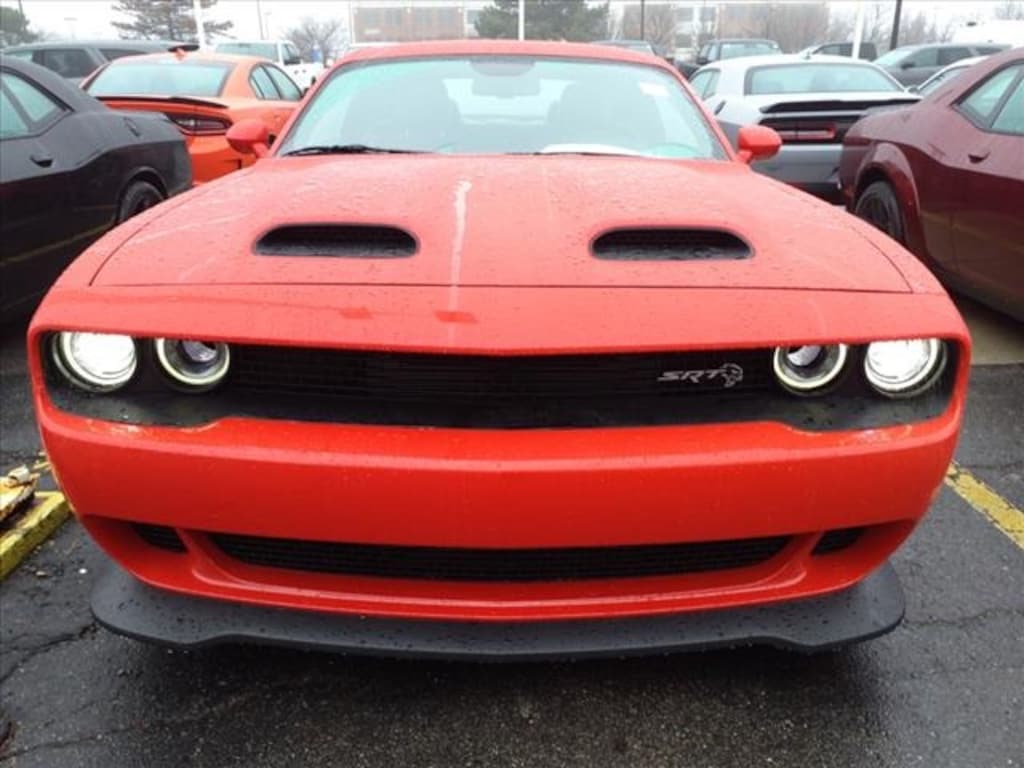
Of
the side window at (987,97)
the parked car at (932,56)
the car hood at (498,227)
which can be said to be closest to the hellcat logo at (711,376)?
the car hood at (498,227)

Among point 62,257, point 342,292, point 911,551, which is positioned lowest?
point 911,551

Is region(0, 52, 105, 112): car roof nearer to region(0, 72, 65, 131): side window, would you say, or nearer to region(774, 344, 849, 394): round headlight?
region(0, 72, 65, 131): side window

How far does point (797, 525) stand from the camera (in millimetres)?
1676

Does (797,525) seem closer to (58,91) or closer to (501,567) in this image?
(501,567)

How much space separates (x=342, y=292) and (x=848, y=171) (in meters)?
5.13

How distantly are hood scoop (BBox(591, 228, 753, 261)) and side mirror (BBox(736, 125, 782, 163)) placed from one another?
1.52m

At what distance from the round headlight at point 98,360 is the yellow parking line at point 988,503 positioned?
2.30 metres

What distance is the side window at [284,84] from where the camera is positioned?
8648 millimetres

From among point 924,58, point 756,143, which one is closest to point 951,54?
point 924,58

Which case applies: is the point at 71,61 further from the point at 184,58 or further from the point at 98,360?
the point at 98,360

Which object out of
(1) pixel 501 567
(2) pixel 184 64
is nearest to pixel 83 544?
(1) pixel 501 567

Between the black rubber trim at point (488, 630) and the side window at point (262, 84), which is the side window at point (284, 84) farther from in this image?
the black rubber trim at point (488, 630)

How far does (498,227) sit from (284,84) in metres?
7.89

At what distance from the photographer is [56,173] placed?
4480 mm
